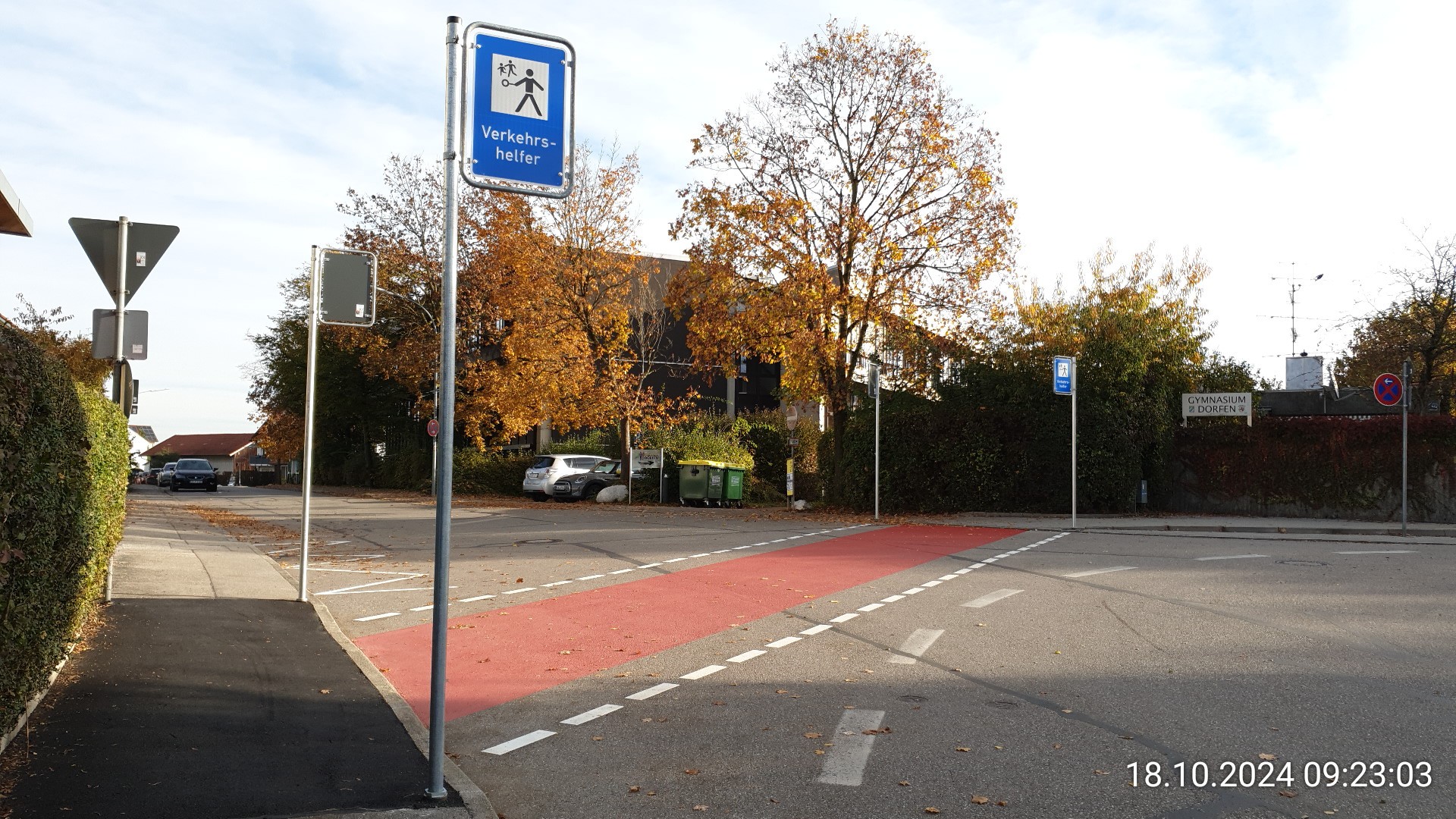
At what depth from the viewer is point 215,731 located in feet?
19.4

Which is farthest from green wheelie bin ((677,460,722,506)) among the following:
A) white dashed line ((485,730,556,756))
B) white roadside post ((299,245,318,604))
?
white dashed line ((485,730,556,756))

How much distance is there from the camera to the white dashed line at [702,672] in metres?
7.85

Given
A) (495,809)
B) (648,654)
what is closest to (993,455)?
(648,654)

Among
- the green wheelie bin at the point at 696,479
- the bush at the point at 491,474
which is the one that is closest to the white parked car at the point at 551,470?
the bush at the point at 491,474

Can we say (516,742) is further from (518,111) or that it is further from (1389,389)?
(1389,389)

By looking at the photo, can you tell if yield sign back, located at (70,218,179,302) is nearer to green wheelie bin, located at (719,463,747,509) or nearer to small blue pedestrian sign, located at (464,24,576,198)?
small blue pedestrian sign, located at (464,24,576,198)

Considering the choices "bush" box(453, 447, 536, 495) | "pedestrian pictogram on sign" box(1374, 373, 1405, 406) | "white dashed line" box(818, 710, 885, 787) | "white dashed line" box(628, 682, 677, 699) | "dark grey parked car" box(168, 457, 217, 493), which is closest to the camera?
"white dashed line" box(818, 710, 885, 787)

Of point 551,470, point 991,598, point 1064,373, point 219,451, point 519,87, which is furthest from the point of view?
point 219,451

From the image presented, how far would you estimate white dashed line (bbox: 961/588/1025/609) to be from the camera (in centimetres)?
1130

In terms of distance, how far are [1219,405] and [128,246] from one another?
76.9ft

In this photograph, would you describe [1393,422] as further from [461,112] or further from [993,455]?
[461,112]

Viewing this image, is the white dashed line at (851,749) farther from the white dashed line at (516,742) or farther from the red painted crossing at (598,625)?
the red painted crossing at (598,625)

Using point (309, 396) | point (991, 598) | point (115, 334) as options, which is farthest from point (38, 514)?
point (991, 598)

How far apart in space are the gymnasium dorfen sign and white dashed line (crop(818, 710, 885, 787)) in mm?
22233
